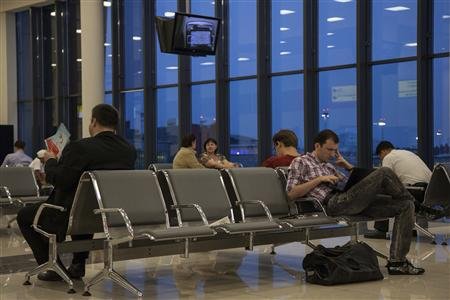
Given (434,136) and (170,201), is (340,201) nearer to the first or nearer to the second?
(170,201)

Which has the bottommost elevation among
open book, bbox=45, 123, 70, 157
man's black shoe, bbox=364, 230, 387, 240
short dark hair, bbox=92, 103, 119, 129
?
man's black shoe, bbox=364, 230, 387, 240

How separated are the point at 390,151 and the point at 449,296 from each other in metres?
3.94

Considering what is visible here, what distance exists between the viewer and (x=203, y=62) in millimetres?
15211

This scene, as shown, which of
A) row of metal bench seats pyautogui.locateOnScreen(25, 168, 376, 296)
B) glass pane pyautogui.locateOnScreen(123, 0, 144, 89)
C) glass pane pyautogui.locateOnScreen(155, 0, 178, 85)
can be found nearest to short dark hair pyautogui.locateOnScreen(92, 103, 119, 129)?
row of metal bench seats pyautogui.locateOnScreen(25, 168, 376, 296)

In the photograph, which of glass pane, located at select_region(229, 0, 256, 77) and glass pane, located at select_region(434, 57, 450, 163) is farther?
glass pane, located at select_region(229, 0, 256, 77)

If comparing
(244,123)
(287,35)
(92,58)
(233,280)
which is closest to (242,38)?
(287,35)

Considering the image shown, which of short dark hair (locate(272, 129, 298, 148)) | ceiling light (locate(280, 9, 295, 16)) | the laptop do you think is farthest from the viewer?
ceiling light (locate(280, 9, 295, 16))

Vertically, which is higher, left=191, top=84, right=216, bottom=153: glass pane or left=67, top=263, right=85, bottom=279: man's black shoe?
left=191, top=84, right=216, bottom=153: glass pane

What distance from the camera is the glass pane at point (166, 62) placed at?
15.9m

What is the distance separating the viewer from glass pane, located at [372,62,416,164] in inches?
456

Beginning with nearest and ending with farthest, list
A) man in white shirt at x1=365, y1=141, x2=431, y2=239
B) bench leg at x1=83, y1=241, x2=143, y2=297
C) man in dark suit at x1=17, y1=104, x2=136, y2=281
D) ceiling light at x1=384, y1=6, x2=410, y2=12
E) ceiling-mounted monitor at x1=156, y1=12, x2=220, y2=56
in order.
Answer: bench leg at x1=83, y1=241, x2=143, y2=297, man in dark suit at x1=17, y1=104, x2=136, y2=281, man in white shirt at x1=365, y1=141, x2=431, y2=239, ceiling-mounted monitor at x1=156, y1=12, x2=220, y2=56, ceiling light at x1=384, y1=6, x2=410, y2=12

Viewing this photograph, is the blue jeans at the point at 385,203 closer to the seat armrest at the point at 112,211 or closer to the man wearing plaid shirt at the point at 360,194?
the man wearing plaid shirt at the point at 360,194

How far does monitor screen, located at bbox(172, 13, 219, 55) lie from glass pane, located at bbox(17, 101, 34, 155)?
36.8 feet

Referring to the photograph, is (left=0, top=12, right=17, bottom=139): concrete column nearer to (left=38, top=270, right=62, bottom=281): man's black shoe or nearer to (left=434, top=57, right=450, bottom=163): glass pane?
(left=434, top=57, right=450, bottom=163): glass pane
